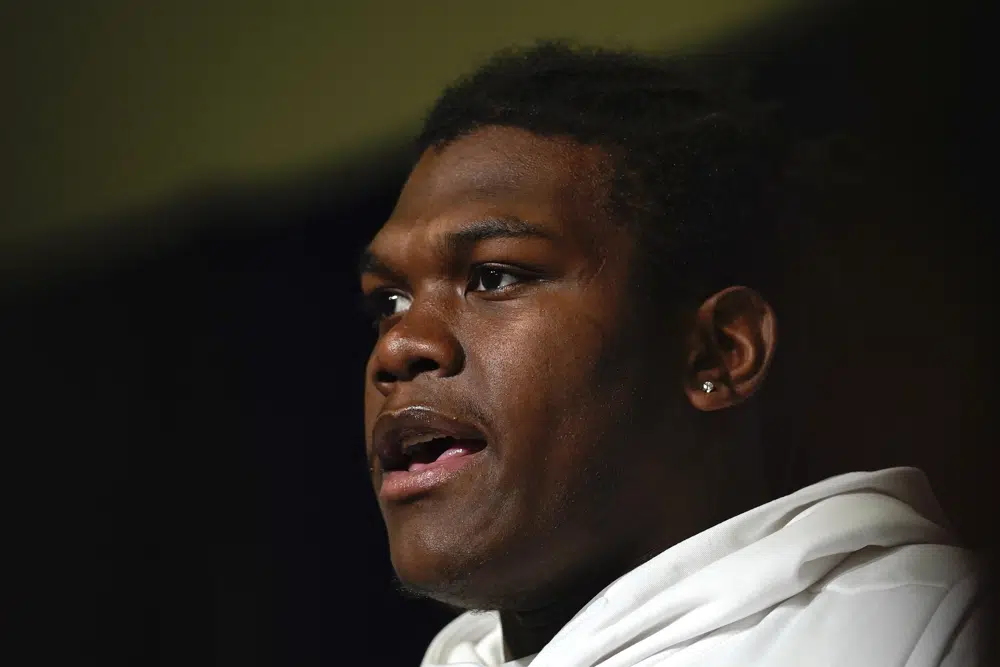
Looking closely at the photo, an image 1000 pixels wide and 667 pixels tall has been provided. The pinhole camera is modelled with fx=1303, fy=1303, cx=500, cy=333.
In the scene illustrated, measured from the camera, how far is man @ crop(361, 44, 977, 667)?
112 centimetres

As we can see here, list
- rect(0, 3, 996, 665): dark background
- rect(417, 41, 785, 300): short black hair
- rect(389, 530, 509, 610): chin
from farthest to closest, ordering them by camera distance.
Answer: rect(0, 3, 996, 665): dark background
rect(417, 41, 785, 300): short black hair
rect(389, 530, 509, 610): chin

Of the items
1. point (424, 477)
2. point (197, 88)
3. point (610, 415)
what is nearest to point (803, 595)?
point (610, 415)

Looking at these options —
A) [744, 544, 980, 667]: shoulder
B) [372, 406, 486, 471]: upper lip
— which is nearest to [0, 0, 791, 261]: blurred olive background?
[372, 406, 486, 471]: upper lip

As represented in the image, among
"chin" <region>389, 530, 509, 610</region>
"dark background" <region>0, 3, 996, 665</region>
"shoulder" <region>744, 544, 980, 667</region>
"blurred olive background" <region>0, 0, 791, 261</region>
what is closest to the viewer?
"shoulder" <region>744, 544, 980, 667</region>

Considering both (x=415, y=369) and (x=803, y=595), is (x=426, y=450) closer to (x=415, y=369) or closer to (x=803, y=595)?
(x=415, y=369)

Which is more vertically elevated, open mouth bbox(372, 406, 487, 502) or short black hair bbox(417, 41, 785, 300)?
short black hair bbox(417, 41, 785, 300)

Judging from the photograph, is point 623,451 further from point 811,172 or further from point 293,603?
point 293,603

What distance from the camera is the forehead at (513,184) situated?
1.26m

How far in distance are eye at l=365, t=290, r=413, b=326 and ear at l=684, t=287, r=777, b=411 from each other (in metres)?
0.30

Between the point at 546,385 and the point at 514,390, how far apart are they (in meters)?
0.03

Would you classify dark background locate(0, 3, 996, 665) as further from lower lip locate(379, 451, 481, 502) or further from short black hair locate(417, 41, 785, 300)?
lower lip locate(379, 451, 481, 502)

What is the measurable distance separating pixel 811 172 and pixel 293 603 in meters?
0.88

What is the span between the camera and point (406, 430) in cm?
124

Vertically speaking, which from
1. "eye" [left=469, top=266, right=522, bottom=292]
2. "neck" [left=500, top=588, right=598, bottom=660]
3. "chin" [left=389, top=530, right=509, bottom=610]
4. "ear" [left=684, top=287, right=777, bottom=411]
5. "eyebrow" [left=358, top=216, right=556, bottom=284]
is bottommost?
"neck" [left=500, top=588, right=598, bottom=660]
